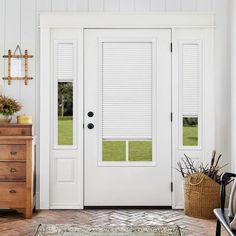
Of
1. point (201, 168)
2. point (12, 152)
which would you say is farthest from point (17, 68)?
point (201, 168)

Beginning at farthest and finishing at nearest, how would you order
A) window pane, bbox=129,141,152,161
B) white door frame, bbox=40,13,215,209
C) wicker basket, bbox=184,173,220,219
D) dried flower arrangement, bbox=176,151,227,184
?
window pane, bbox=129,141,152,161, white door frame, bbox=40,13,215,209, dried flower arrangement, bbox=176,151,227,184, wicker basket, bbox=184,173,220,219

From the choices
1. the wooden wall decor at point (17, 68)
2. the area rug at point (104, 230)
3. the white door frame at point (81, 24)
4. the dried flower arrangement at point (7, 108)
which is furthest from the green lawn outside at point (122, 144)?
the area rug at point (104, 230)

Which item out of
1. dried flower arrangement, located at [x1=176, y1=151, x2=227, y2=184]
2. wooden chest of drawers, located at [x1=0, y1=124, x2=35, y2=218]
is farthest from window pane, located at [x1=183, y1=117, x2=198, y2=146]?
wooden chest of drawers, located at [x1=0, y1=124, x2=35, y2=218]

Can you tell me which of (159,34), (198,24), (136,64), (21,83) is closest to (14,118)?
(21,83)

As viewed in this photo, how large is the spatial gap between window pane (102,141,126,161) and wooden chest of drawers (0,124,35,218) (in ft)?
2.88

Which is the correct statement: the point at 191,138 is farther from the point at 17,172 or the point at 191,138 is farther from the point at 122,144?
the point at 17,172

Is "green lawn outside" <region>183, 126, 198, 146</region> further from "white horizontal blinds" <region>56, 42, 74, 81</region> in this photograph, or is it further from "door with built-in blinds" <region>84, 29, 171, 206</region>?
"white horizontal blinds" <region>56, 42, 74, 81</region>

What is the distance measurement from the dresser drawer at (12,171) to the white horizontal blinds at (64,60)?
3.62 ft

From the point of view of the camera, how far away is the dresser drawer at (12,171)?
15.5 ft

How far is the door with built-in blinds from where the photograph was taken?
5137 millimetres

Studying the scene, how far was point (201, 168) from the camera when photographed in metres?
4.95

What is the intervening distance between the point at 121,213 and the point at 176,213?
602mm

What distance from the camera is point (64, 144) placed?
516 centimetres

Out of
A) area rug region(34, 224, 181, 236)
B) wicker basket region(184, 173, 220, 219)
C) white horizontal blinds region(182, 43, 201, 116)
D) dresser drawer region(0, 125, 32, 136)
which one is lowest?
area rug region(34, 224, 181, 236)
